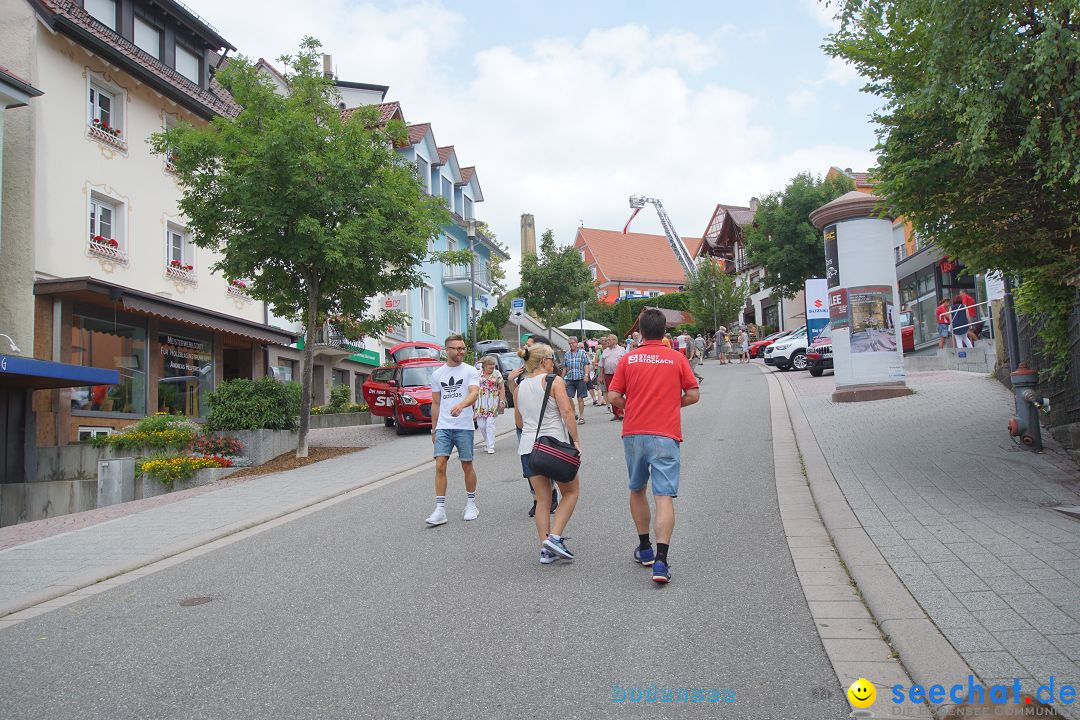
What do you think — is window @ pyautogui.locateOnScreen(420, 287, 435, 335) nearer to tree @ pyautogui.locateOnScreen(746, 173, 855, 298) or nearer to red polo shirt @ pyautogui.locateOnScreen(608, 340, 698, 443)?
tree @ pyautogui.locateOnScreen(746, 173, 855, 298)

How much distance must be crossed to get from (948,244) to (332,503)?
773 centimetres

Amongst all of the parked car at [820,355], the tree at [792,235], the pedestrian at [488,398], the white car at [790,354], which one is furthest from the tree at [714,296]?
the pedestrian at [488,398]

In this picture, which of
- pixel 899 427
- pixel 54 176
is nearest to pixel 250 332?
pixel 54 176

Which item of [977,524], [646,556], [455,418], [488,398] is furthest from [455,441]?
[977,524]

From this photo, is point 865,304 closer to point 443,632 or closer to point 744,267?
point 443,632

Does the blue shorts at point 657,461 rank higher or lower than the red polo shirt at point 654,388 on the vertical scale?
lower

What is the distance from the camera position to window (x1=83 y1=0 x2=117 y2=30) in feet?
62.8

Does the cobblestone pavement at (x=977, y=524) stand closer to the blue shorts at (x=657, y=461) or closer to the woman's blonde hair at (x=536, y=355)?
the blue shorts at (x=657, y=461)

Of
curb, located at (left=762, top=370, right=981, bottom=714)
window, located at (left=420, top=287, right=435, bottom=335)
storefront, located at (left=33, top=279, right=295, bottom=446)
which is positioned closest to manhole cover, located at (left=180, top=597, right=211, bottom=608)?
curb, located at (left=762, top=370, right=981, bottom=714)

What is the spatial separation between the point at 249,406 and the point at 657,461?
35.9 feet

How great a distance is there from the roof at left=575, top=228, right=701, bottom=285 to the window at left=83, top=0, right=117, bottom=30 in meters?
65.1

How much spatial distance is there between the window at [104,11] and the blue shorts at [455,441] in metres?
16.7

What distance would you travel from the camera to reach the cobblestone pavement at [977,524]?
13.4 ft

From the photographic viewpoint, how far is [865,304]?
15922mm
